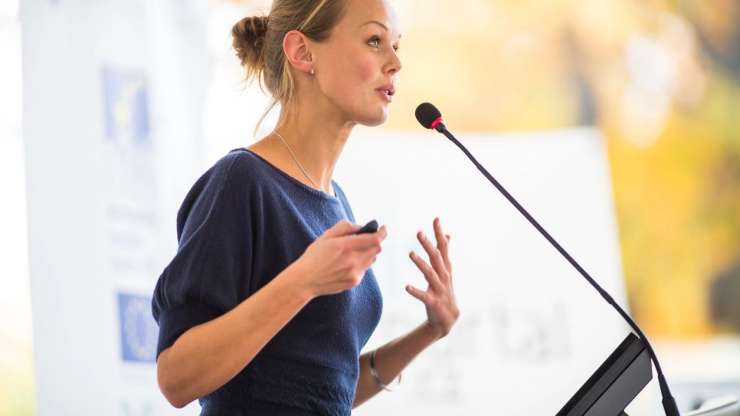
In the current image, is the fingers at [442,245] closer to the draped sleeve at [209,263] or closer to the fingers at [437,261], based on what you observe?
the fingers at [437,261]

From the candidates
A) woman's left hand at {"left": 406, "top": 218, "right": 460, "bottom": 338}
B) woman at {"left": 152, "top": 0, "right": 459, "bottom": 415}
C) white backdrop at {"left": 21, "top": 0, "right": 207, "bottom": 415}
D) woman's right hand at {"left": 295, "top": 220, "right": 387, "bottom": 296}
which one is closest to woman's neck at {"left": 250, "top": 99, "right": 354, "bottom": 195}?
woman at {"left": 152, "top": 0, "right": 459, "bottom": 415}

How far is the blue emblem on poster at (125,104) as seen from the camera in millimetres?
2186

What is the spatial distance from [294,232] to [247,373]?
239 millimetres

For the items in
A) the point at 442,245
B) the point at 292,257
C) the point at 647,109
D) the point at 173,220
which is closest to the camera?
the point at 292,257

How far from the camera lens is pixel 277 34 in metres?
1.75

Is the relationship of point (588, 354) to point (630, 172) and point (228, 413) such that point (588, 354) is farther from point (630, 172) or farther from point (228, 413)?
point (228, 413)

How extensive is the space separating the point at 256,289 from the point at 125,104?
0.99 metres

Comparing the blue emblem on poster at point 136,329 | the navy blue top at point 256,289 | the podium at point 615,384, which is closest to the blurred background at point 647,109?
the blue emblem on poster at point 136,329

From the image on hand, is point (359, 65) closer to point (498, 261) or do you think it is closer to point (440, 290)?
point (440, 290)

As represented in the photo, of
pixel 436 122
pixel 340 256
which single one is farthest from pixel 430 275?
pixel 340 256

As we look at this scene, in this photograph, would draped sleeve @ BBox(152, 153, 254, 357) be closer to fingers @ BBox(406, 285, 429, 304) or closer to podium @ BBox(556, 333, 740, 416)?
fingers @ BBox(406, 285, 429, 304)

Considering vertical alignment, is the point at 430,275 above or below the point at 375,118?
below

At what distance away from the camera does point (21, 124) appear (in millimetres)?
1957

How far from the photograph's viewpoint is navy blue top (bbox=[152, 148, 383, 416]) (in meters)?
1.36
